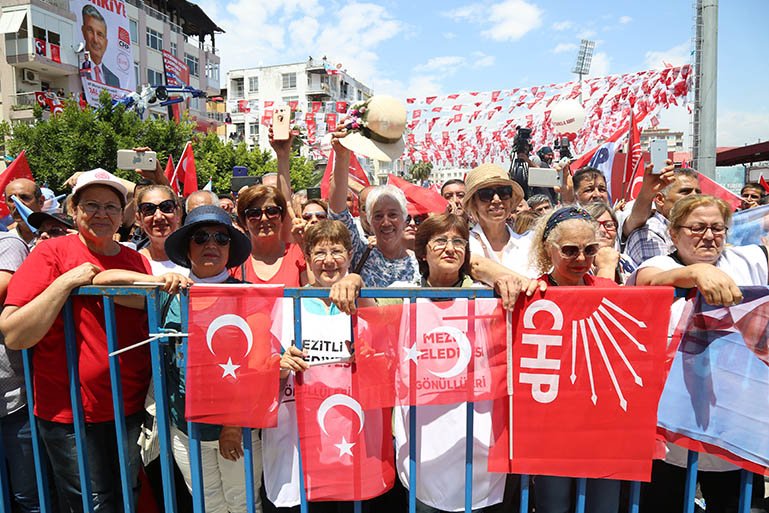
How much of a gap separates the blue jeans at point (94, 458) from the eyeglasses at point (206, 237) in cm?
90

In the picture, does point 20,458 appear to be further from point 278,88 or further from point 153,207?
point 278,88

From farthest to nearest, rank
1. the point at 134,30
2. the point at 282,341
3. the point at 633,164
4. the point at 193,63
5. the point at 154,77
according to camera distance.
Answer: the point at 193,63 → the point at 154,77 → the point at 134,30 → the point at 633,164 → the point at 282,341

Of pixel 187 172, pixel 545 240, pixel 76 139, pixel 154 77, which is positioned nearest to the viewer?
pixel 545 240

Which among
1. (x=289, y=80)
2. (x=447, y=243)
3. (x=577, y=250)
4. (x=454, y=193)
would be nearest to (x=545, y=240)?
(x=577, y=250)

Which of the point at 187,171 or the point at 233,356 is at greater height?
the point at 187,171

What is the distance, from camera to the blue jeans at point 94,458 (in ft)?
7.60

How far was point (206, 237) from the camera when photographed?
8.29ft

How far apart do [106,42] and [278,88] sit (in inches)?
1535

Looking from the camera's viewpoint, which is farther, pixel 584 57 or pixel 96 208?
pixel 584 57

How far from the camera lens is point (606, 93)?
1025 centimetres

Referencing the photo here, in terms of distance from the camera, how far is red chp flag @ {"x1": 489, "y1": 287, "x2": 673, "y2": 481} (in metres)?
2.04

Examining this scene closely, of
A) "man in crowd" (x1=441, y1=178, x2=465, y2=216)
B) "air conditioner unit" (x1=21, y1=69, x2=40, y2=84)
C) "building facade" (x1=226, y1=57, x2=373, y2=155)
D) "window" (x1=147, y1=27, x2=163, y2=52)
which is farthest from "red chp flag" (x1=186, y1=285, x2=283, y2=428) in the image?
"building facade" (x1=226, y1=57, x2=373, y2=155)

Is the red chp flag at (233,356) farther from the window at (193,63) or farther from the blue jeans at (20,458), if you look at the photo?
the window at (193,63)

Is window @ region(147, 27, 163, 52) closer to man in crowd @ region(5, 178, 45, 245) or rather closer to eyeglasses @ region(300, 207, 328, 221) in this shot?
man in crowd @ region(5, 178, 45, 245)
